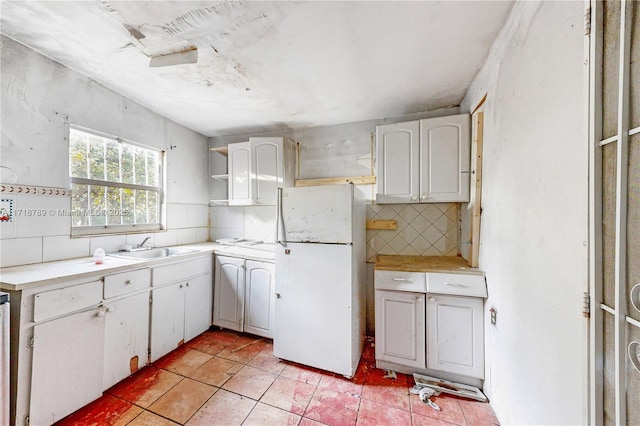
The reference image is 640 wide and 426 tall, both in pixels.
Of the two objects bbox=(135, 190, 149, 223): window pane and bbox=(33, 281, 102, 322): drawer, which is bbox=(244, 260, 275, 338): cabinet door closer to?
bbox=(33, 281, 102, 322): drawer

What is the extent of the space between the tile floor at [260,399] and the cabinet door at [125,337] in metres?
0.12

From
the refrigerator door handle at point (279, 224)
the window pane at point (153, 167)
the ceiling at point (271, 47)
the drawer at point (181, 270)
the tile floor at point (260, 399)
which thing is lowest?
the tile floor at point (260, 399)

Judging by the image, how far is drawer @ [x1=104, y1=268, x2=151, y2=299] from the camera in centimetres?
165

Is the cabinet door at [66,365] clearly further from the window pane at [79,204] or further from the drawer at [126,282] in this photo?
the window pane at [79,204]

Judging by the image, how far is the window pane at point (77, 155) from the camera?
1.96 m

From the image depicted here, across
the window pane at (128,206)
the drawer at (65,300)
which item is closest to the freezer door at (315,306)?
the drawer at (65,300)

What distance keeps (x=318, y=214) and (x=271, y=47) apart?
1.22 m

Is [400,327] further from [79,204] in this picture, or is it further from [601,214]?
[79,204]

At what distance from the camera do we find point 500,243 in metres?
1.46

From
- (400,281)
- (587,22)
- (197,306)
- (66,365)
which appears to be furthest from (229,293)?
(587,22)

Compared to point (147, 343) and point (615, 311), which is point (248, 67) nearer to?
point (615, 311)

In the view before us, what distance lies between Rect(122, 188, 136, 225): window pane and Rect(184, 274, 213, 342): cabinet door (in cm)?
91

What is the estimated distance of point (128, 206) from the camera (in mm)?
2420

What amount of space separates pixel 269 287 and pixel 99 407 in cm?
136
